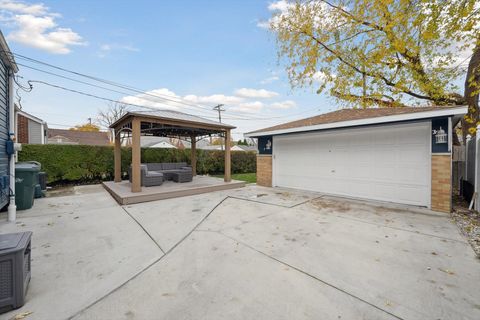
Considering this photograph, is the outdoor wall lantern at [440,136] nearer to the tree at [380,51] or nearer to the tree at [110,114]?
the tree at [380,51]

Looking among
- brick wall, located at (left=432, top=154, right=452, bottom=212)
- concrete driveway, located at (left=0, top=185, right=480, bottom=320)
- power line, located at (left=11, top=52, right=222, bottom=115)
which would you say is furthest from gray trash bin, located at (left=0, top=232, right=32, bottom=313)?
brick wall, located at (left=432, top=154, right=452, bottom=212)

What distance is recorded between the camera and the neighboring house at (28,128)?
12.6m

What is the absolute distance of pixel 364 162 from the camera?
6.95 meters

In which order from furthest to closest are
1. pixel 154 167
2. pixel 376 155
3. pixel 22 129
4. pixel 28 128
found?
pixel 28 128 → pixel 22 129 → pixel 154 167 → pixel 376 155

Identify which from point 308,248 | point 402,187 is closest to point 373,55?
point 402,187

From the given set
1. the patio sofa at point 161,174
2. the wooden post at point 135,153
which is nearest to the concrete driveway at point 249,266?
the wooden post at point 135,153

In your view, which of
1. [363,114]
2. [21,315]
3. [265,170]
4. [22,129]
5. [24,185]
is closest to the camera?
[21,315]

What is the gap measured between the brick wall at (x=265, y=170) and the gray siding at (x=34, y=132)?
14602 mm

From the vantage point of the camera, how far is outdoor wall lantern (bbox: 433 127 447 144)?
544cm

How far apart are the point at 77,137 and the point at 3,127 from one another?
31336 mm

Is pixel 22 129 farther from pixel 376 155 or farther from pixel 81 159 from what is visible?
pixel 376 155

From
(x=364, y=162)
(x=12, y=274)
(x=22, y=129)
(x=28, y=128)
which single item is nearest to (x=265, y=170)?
(x=364, y=162)

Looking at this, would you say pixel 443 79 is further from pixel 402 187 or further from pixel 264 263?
pixel 264 263

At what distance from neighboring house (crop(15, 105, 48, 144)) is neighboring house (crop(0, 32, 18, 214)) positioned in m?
9.74
